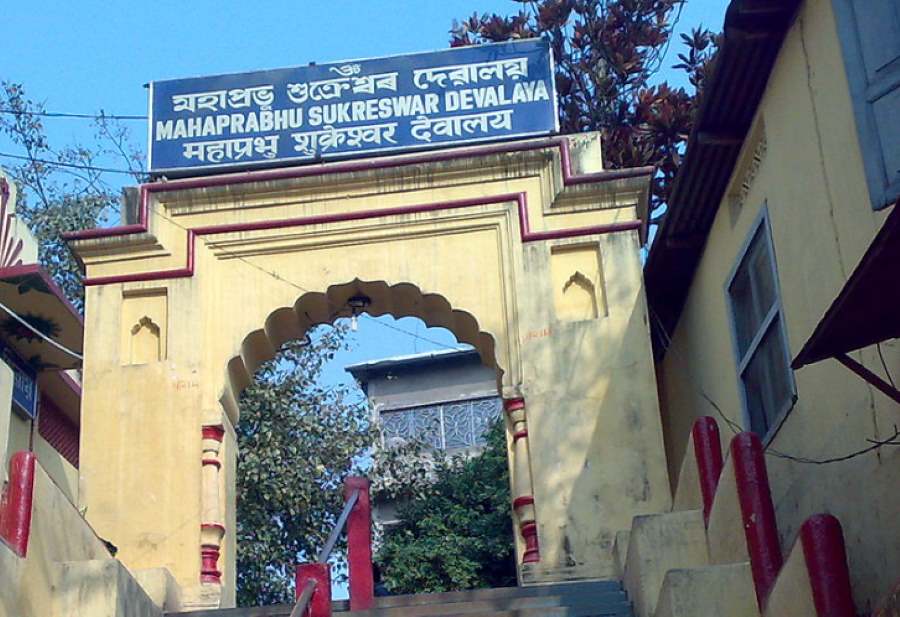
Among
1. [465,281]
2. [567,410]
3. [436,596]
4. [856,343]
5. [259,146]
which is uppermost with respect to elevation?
[259,146]

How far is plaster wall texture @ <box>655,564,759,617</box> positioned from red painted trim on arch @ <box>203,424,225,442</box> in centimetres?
559

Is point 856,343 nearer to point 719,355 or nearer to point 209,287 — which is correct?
point 719,355

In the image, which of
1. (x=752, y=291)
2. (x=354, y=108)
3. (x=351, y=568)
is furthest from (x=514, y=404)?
(x=354, y=108)

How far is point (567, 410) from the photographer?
1188 cm

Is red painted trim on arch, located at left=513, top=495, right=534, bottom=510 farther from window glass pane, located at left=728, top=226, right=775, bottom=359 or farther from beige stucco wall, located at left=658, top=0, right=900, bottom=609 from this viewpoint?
window glass pane, located at left=728, top=226, right=775, bottom=359

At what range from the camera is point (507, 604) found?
948 centimetres

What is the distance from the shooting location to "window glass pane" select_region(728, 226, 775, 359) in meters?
9.94

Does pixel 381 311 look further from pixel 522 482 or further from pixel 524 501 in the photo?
pixel 524 501

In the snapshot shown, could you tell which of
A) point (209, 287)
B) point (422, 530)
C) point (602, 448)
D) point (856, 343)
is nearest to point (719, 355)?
point (602, 448)

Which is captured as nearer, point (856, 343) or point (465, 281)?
point (856, 343)

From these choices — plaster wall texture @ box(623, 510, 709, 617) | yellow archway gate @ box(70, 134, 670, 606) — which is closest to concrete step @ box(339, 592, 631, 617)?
plaster wall texture @ box(623, 510, 709, 617)

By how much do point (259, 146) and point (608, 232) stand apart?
329cm

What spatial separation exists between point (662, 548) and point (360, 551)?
111 inches

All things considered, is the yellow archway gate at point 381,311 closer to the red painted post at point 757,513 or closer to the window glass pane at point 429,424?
the red painted post at point 757,513
